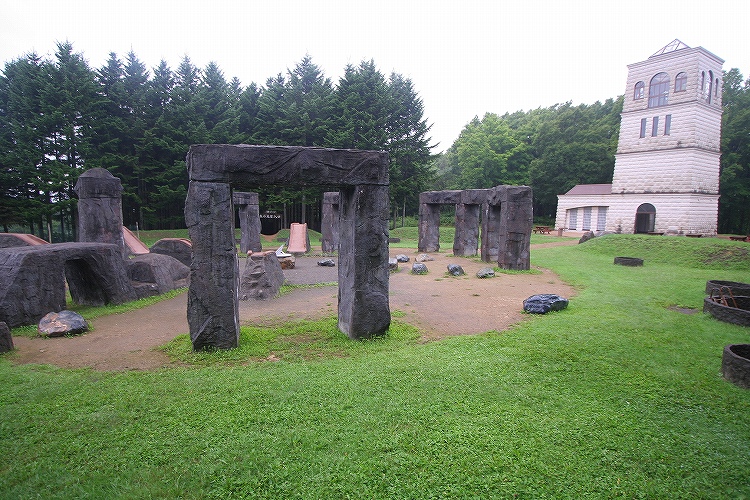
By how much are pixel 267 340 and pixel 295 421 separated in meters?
2.92

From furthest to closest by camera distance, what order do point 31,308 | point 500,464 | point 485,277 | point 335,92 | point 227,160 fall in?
point 335,92
point 485,277
point 31,308
point 227,160
point 500,464

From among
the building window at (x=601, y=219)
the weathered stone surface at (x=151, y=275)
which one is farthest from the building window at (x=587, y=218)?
the weathered stone surface at (x=151, y=275)

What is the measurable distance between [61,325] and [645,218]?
106ft

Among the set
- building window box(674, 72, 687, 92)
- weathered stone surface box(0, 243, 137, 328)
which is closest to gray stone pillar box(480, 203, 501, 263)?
weathered stone surface box(0, 243, 137, 328)

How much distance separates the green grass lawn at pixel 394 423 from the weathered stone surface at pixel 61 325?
133 centimetres

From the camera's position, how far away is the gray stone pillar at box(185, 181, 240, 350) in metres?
5.71

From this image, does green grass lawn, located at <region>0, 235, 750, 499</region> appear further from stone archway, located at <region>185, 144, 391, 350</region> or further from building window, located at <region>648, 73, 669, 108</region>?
building window, located at <region>648, 73, 669, 108</region>

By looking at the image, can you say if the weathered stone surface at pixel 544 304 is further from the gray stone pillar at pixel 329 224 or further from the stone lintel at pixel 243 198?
the stone lintel at pixel 243 198

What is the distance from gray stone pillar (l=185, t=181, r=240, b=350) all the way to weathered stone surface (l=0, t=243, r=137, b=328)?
4.16m

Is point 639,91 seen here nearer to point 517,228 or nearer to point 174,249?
point 517,228

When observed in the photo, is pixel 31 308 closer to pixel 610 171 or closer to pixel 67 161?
pixel 67 161

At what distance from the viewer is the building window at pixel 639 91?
27.0 meters

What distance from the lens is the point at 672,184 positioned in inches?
1004

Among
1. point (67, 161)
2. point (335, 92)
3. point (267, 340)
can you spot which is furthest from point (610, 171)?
point (67, 161)
